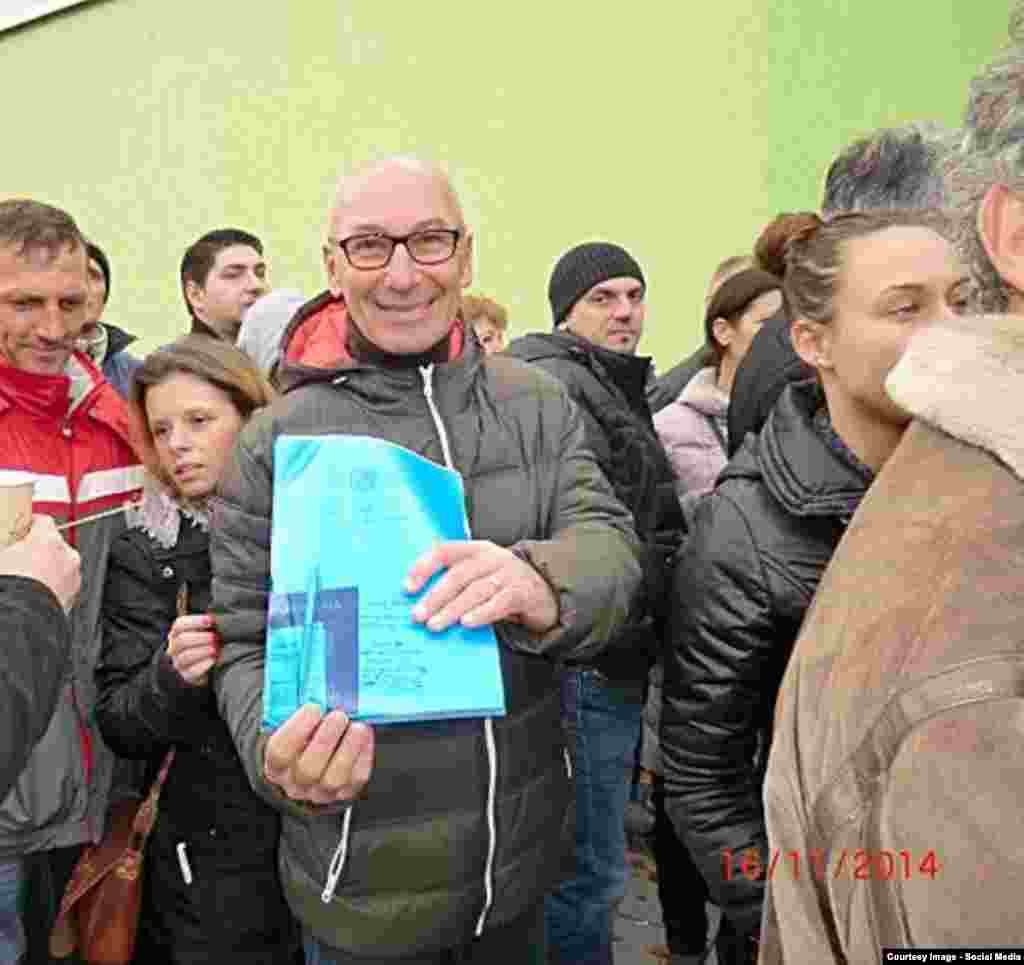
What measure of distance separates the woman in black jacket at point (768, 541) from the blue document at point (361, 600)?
1.25 feet

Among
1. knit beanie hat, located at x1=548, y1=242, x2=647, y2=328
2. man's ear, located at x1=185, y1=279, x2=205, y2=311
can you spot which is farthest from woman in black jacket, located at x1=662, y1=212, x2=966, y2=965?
man's ear, located at x1=185, y1=279, x2=205, y2=311

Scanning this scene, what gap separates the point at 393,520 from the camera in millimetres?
1325

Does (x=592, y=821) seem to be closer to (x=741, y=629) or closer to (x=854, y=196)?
(x=741, y=629)

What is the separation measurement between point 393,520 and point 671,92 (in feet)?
12.5

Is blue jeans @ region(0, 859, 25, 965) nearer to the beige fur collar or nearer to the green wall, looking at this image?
the beige fur collar

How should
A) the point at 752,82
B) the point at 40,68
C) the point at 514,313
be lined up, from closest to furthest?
1. the point at 752,82
2. the point at 514,313
3. the point at 40,68

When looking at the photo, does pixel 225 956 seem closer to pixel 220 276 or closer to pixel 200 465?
pixel 200 465

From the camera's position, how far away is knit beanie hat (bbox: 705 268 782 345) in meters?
2.96

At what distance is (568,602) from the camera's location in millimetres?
1420

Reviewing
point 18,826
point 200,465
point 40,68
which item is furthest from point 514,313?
point 40,68

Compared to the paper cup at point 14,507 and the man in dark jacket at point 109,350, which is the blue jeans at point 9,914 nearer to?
the paper cup at point 14,507

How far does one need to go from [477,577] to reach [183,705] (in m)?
0.81
